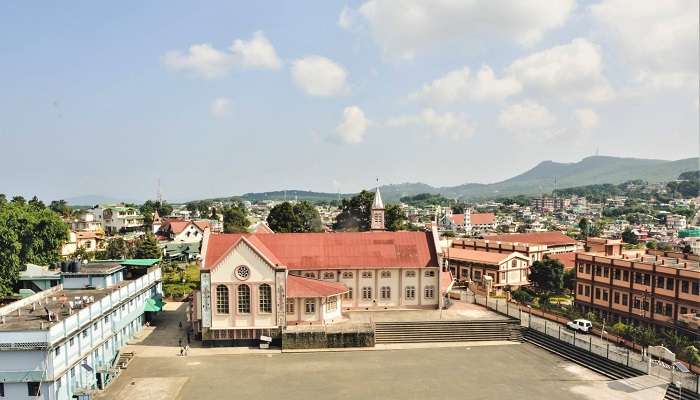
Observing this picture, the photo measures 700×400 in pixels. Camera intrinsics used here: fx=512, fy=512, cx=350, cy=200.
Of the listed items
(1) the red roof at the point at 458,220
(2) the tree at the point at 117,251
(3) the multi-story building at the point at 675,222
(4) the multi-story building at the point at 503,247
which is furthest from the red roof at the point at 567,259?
(3) the multi-story building at the point at 675,222

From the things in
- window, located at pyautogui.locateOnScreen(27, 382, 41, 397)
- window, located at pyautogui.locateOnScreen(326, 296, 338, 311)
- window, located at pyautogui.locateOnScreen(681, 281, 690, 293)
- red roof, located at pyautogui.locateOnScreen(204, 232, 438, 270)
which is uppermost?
red roof, located at pyautogui.locateOnScreen(204, 232, 438, 270)

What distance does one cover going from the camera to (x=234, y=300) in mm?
36438

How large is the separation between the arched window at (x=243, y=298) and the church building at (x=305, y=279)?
0.23 feet

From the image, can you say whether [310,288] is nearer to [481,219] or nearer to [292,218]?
[292,218]

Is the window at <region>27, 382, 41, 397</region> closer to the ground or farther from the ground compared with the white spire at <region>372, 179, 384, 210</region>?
closer to the ground

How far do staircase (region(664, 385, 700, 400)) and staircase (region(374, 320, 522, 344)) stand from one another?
11166mm

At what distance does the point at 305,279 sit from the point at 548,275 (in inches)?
1227

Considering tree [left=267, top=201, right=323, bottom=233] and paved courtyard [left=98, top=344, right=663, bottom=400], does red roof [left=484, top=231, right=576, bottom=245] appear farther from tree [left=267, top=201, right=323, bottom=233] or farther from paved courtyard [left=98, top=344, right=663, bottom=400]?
paved courtyard [left=98, top=344, right=663, bottom=400]

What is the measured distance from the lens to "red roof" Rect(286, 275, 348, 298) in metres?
37.4

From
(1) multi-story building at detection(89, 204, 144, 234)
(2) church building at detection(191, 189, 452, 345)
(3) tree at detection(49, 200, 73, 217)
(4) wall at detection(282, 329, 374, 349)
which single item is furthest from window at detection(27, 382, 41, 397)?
(3) tree at detection(49, 200, 73, 217)

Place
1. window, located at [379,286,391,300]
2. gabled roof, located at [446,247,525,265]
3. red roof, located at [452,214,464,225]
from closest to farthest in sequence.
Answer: window, located at [379,286,391,300] < gabled roof, located at [446,247,525,265] < red roof, located at [452,214,464,225]

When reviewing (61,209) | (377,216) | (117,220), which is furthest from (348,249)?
(61,209)

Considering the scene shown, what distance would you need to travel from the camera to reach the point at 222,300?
36.5m

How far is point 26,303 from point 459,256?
4679 cm
